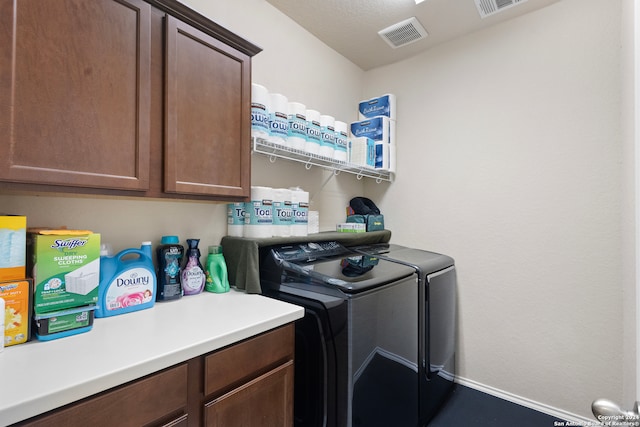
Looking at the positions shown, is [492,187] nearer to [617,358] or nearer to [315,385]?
[617,358]

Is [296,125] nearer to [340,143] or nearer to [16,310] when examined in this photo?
[340,143]

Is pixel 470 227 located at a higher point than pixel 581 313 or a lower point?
higher

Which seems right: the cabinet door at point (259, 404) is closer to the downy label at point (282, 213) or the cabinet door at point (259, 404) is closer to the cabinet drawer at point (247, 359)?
the cabinet drawer at point (247, 359)

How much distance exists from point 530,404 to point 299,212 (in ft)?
6.64

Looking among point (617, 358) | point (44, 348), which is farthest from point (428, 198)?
point (44, 348)

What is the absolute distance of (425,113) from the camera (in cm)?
253

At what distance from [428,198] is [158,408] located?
7.35 feet

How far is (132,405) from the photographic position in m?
0.81

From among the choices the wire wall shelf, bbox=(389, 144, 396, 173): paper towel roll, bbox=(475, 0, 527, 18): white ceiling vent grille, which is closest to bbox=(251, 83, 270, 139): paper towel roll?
the wire wall shelf

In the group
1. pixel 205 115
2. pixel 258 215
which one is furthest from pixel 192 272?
pixel 205 115

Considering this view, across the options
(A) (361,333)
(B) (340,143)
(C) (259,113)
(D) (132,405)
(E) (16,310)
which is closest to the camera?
(D) (132,405)

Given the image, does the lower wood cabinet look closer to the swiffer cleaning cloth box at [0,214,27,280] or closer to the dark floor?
the swiffer cleaning cloth box at [0,214,27,280]

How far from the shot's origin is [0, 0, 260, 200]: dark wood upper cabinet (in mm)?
902

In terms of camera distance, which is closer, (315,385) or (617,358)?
(315,385)
